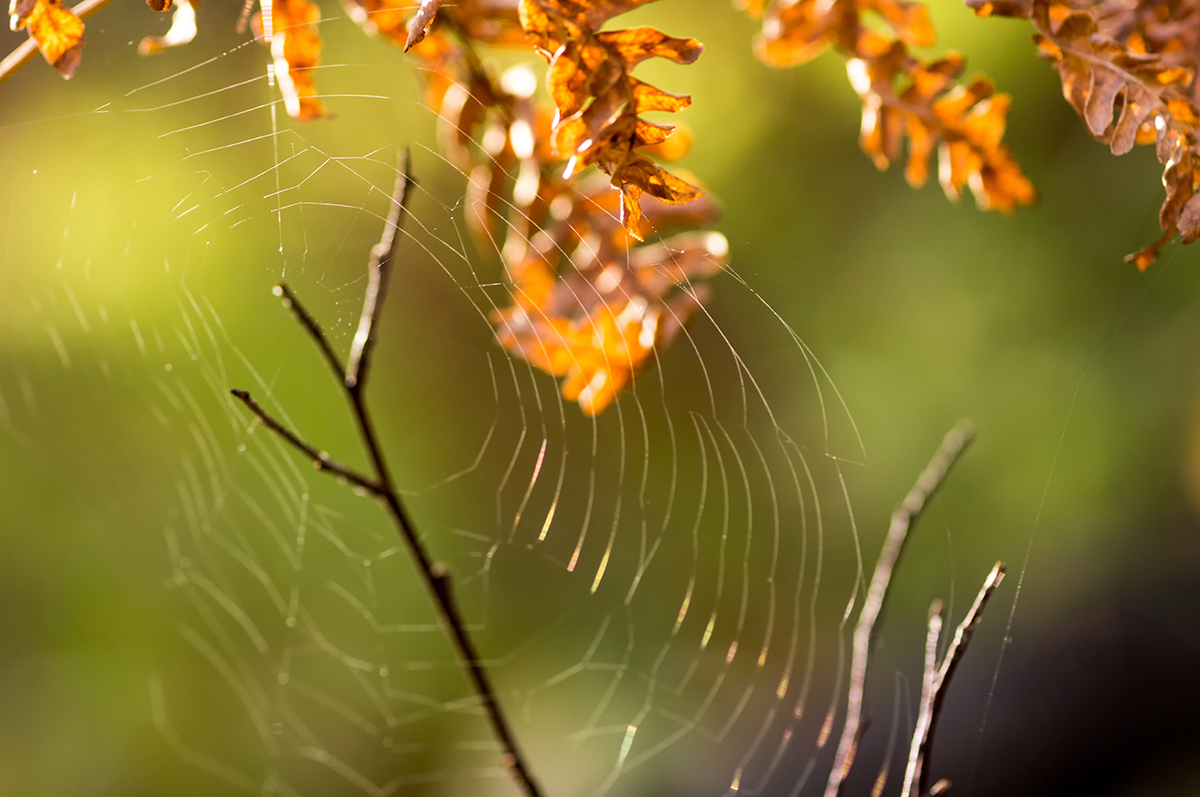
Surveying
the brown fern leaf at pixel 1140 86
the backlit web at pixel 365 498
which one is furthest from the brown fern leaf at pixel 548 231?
the backlit web at pixel 365 498

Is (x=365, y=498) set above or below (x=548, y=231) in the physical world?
below

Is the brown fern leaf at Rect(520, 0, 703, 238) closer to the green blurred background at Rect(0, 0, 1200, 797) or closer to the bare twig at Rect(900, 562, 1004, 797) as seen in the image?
the bare twig at Rect(900, 562, 1004, 797)

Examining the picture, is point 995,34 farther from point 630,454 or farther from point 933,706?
point 933,706

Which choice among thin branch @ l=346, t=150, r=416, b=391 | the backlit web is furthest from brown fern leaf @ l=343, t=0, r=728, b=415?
the backlit web

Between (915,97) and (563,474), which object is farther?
(563,474)

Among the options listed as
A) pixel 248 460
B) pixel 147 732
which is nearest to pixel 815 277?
pixel 248 460

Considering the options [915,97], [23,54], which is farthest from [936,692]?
[23,54]

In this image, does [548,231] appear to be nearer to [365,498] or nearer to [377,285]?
[377,285]
